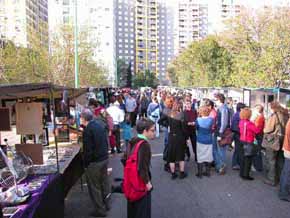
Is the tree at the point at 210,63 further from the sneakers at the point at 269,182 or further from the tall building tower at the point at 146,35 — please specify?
the tall building tower at the point at 146,35

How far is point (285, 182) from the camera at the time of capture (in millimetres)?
6371

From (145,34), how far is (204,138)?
6067 inches

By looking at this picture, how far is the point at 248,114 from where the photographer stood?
7.61m

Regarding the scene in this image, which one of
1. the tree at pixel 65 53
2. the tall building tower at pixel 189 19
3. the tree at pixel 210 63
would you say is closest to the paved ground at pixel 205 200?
the tree at pixel 65 53

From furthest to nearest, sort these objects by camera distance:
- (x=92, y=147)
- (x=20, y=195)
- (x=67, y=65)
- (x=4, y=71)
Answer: (x=67, y=65) < (x=4, y=71) < (x=92, y=147) < (x=20, y=195)

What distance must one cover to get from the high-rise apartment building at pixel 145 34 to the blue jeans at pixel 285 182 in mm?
146825

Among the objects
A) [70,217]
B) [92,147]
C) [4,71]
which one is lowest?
[70,217]

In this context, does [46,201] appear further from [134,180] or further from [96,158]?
[96,158]

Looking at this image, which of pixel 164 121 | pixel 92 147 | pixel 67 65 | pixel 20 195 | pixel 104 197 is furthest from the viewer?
pixel 67 65

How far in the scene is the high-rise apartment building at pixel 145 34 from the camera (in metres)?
154

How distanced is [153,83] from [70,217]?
114m

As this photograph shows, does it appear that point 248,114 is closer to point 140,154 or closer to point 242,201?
point 242,201

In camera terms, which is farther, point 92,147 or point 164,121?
point 164,121

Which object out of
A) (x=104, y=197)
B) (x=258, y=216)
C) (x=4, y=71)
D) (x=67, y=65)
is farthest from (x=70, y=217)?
(x=67, y=65)
